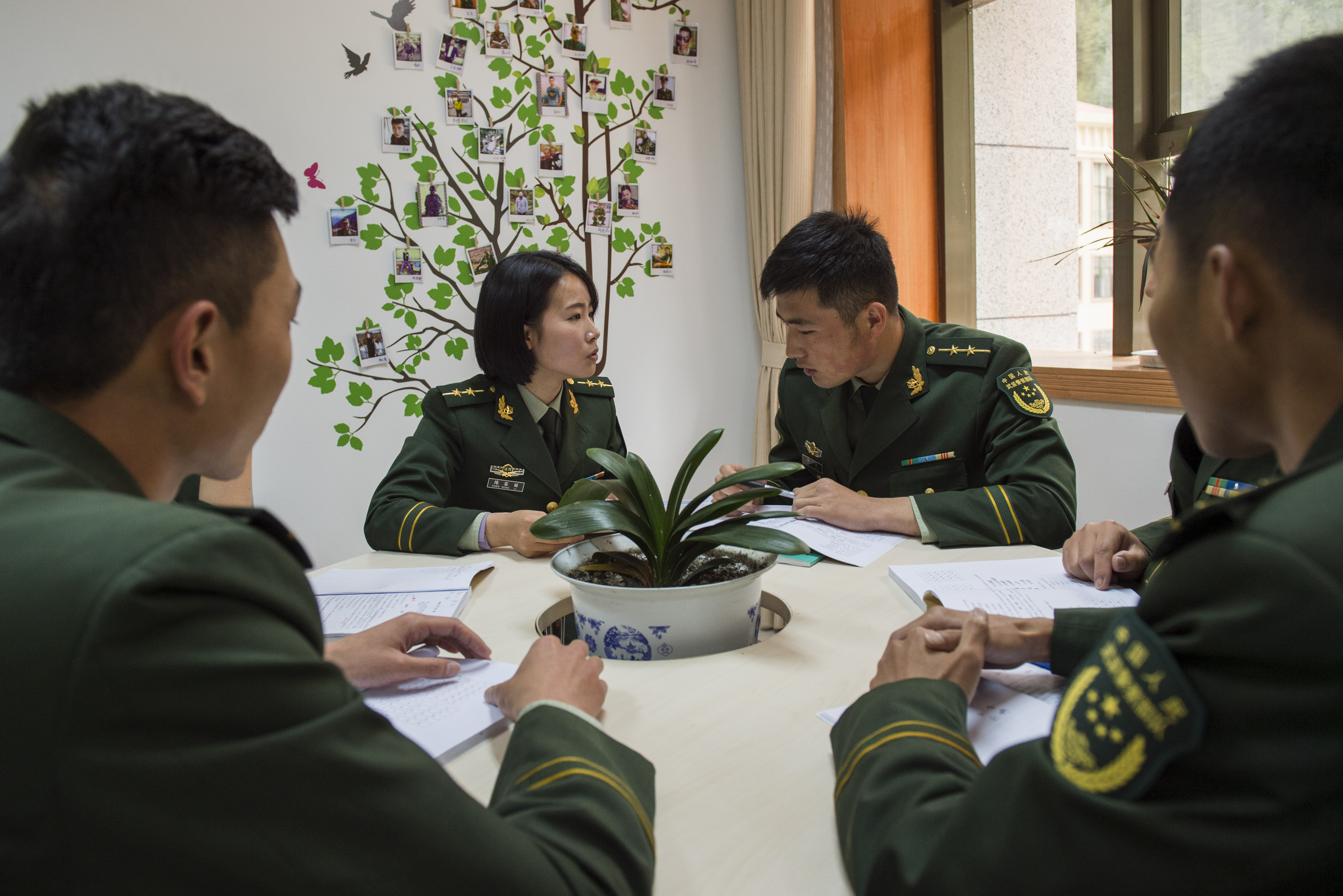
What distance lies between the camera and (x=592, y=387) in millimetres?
2389

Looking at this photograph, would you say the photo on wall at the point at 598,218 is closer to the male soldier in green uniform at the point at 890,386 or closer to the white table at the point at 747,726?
the male soldier in green uniform at the point at 890,386

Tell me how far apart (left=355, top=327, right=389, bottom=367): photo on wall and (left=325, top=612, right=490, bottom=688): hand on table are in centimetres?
206

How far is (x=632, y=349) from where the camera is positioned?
345cm

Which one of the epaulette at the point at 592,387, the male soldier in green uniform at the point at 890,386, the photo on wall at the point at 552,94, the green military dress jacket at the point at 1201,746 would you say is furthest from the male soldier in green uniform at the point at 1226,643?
the photo on wall at the point at 552,94

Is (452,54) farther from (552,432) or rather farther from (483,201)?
(552,432)

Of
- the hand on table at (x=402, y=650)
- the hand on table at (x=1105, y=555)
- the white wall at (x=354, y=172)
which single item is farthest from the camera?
the white wall at (x=354, y=172)

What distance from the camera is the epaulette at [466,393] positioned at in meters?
2.10

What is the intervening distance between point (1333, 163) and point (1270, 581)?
0.85ft

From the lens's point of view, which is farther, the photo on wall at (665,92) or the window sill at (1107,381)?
the photo on wall at (665,92)

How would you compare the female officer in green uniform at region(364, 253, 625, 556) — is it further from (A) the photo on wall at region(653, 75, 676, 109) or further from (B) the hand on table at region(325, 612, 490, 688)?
(A) the photo on wall at region(653, 75, 676, 109)

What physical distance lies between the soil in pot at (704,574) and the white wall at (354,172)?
206 centimetres

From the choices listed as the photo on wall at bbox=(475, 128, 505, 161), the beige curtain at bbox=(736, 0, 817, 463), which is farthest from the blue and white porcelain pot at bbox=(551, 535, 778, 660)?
the photo on wall at bbox=(475, 128, 505, 161)

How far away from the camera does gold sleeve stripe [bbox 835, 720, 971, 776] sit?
735mm

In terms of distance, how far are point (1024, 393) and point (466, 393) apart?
1.36 m
